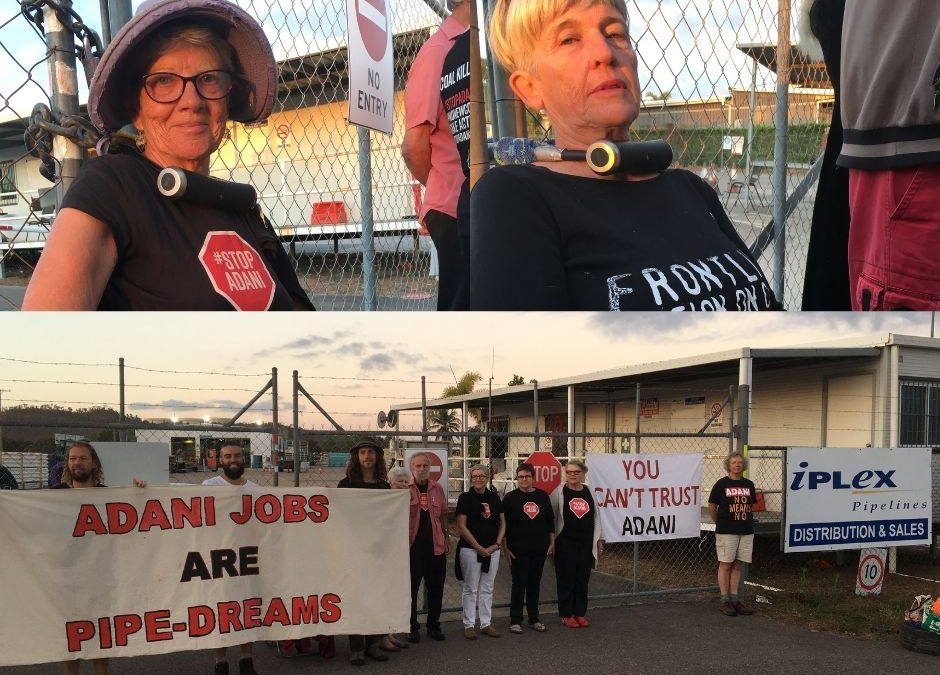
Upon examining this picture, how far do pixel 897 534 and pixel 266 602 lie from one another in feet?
18.9

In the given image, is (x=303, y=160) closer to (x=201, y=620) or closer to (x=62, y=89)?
(x=62, y=89)

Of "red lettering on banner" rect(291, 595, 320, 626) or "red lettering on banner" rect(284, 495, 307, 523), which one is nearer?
"red lettering on banner" rect(291, 595, 320, 626)

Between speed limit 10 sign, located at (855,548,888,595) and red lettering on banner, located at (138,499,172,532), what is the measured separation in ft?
19.5

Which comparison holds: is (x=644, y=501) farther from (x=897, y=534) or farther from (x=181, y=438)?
(x=181, y=438)

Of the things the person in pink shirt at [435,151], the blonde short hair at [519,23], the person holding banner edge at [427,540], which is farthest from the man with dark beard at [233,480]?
the blonde short hair at [519,23]

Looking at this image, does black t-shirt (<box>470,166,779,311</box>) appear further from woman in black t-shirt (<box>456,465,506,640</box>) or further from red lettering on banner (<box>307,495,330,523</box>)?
woman in black t-shirt (<box>456,465,506,640</box>)

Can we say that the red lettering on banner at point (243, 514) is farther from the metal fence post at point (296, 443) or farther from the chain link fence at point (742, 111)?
the chain link fence at point (742, 111)

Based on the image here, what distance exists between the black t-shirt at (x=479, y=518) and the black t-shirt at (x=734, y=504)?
6.79 ft

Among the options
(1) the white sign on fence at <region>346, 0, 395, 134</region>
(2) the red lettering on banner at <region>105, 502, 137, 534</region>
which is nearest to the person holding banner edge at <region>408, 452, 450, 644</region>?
(2) the red lettering on banner at <region>105, 502, 137, 534</region>

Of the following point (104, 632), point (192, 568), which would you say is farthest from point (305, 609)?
point (104, 632)

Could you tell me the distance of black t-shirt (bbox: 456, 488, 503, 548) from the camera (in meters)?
6.16

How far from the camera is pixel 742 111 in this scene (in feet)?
9.18

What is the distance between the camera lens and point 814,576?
9.36 m

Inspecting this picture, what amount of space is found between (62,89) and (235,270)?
0.68m
